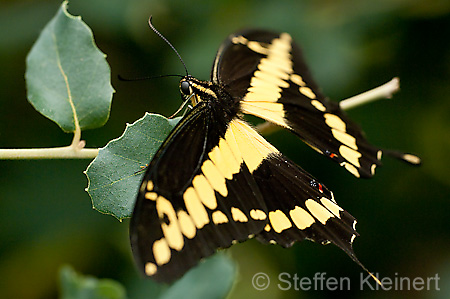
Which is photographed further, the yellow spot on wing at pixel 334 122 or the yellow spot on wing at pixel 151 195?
the yellow spot on wing at pixel 334 122

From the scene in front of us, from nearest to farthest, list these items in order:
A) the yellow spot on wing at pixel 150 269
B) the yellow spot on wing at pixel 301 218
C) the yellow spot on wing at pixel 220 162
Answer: the yellow spot on wing at pixel 150 269, the yellow spot on wing at pixel 220 162, the yellow spot on wing at pixel 301 218

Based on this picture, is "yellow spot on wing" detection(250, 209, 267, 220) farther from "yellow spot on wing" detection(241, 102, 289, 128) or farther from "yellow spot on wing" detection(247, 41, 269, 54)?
"yellow spot on wing" detection(247, 41, 269, 54)

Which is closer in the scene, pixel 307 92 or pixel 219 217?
pixel 219 217

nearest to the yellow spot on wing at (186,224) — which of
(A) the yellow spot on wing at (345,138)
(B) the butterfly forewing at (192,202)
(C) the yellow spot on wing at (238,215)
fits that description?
(B) the butterfly forewing at (192,202)

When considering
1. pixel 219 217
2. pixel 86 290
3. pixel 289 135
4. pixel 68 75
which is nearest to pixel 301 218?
pixel 219 217

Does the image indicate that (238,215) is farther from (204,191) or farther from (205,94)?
(205,94)

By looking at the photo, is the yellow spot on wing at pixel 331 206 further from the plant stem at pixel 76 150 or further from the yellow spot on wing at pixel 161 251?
the yellow spot on wing at pixel 161 251

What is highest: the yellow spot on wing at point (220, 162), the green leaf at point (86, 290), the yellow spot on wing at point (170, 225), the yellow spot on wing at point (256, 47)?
the yellow spot on wing at point (256, 47)
